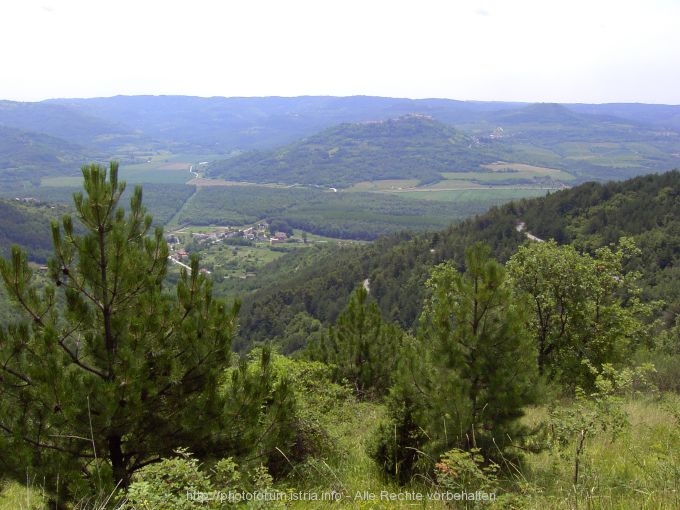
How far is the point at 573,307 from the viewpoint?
13352 mm

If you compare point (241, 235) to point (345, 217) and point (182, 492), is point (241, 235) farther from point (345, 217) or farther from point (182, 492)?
point (182, 492)

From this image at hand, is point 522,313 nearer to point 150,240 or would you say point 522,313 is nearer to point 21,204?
point 150,240

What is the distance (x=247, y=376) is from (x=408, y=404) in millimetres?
2238

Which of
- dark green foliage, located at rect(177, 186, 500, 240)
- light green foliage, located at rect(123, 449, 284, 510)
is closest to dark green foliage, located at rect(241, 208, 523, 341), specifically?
dark green foliage, located at rect(177, 186, 500, 240)

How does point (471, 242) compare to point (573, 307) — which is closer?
point (573, 307)

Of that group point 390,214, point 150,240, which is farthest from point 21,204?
point 150,240

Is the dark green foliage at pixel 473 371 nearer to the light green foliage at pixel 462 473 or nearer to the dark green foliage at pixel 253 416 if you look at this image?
the light green foliage at pixel 462 473

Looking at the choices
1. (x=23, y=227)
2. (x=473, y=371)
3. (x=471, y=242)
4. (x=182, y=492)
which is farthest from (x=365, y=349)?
(x=23, y=227)

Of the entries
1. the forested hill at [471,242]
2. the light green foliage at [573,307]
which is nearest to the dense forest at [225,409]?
the light green foliage at [573,307]

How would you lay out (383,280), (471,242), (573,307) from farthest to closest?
(383,280) → (471,242) → (573,307)

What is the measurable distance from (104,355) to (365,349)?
1009cm

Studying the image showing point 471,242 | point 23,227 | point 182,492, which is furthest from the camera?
point 23,227

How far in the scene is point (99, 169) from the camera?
5.66 meters

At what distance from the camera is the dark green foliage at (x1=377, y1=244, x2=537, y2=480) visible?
6.13m
